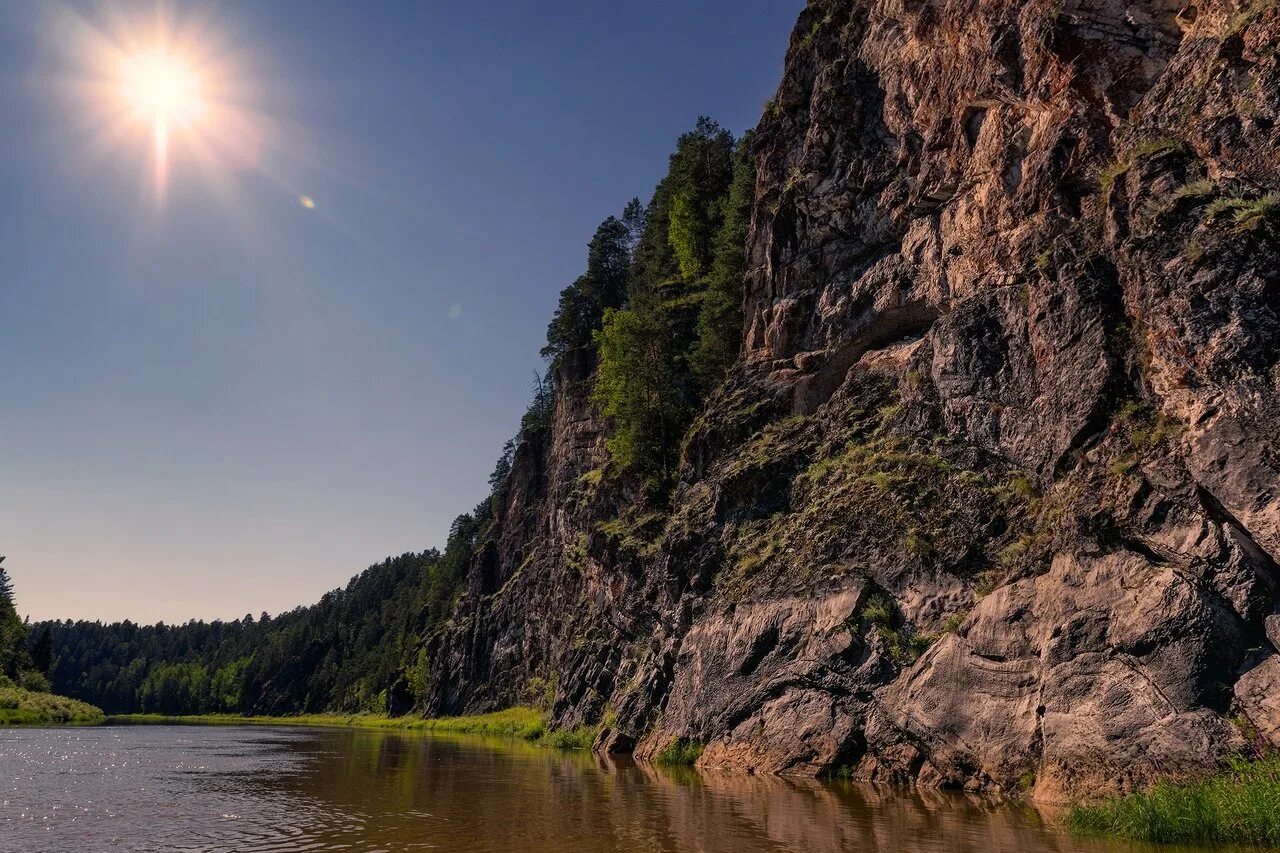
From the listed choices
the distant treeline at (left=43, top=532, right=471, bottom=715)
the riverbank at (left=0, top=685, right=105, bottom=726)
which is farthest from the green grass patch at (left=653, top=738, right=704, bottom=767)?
the distant treeline at (left=43, top=532, right=471, bottom=715)

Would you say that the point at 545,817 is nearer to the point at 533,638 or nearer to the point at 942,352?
the point at 942,352

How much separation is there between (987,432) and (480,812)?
867 inches

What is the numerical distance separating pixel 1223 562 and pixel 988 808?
8.23 meters

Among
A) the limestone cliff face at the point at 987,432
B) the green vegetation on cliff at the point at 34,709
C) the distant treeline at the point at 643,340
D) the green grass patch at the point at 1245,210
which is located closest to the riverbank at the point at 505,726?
the limestone cliff face at the point at 987,432

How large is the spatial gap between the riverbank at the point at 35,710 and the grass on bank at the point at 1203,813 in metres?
82.0

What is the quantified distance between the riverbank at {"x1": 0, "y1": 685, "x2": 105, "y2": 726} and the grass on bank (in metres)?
82.0

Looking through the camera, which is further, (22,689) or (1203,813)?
(22,689)

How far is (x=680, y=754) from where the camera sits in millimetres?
31047

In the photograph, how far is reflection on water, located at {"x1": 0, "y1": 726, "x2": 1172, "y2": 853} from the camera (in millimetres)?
14156

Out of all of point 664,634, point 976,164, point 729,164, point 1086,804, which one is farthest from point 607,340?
point 1086,804

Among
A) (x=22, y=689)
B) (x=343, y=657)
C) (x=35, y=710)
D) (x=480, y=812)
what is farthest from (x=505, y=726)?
(x=343, y=657)

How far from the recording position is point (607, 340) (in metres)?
60.6

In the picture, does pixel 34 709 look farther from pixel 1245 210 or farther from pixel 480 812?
pixel 1245 210

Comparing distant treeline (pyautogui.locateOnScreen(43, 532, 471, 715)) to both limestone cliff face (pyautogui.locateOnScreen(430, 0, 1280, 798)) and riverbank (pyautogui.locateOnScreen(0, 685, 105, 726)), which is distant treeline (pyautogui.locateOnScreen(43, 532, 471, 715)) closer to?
riverbank (pyautogui.locateOnScreen(0, 685, 105, 726))
